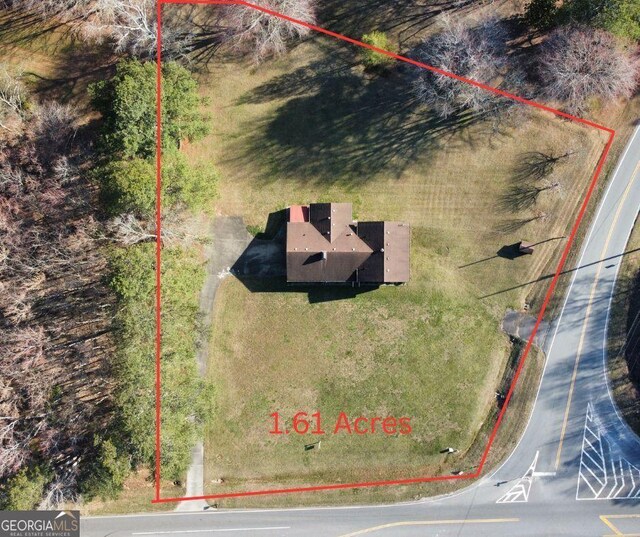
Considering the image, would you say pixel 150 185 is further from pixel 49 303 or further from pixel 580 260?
pixel 580 260

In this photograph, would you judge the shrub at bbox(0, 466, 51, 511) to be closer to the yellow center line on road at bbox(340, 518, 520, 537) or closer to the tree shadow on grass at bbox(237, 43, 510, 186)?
the yellow center line on road at bbox(340, 518, 520, 537)

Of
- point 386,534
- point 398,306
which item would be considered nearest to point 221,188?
point 398,306

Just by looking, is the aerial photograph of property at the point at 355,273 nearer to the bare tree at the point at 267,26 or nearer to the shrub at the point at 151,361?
the bare tree at the point at 267,26

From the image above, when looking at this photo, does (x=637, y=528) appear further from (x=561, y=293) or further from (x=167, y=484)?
(x=167, y=484)

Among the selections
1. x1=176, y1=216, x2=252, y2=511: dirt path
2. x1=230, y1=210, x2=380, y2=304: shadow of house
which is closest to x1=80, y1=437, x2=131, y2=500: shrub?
x1=176, y1=216, x2=252, y2=511: dirt path

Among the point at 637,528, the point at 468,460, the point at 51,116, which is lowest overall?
the point at 637,528

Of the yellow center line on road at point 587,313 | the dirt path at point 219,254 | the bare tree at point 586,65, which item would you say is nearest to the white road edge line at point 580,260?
the yellow center line on road at point 587,313

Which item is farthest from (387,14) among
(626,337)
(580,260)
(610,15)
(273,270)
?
(626,337)
